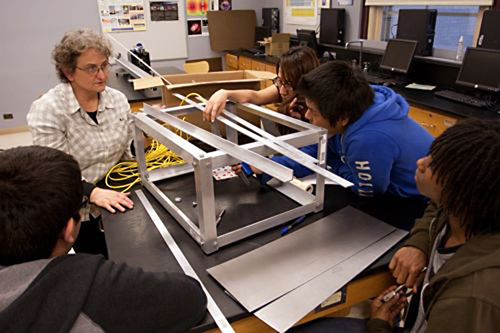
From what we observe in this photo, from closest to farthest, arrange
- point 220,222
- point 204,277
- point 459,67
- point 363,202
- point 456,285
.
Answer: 1. point 456,285
2. point 204,277
3. point 220,222
4. point 363,202
5. point 459,67

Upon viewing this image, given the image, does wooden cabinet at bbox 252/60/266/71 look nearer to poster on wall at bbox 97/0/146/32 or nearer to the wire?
poster on wall at bbox 97/0/146/32

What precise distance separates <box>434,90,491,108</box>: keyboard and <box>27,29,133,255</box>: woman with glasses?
2.23m

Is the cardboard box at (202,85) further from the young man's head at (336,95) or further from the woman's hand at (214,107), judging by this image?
the young man's head at (336,95)

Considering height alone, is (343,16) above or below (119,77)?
above

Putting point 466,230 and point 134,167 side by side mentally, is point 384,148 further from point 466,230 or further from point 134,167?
point 134,167

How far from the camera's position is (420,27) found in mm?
3111

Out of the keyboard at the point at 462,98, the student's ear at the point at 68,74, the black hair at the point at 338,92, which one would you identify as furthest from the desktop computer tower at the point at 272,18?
the black hair at the point at 338,92

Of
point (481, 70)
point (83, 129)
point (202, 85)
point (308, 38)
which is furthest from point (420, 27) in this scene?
point (83, 129)

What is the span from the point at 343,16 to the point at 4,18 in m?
3.65

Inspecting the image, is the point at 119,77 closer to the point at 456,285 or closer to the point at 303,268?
the point at 303,268

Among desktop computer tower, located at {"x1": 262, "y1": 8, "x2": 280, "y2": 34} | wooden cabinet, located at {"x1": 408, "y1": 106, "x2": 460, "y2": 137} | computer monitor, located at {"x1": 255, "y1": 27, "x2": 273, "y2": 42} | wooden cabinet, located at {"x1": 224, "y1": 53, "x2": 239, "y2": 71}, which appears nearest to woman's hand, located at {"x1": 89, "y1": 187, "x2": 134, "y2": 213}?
wooden cabinet, located at {"x1": 408, "y1": 106, "x2": 460, "y2": 137}

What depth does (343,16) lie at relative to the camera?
13.0 feet

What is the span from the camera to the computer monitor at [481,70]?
2559 millimetres

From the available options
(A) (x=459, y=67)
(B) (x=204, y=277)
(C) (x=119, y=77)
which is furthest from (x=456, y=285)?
(C) (x=119, y=77)
